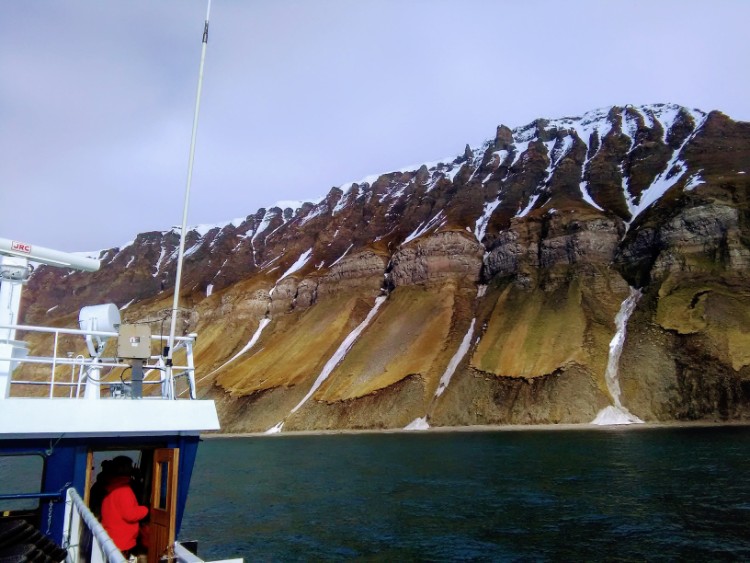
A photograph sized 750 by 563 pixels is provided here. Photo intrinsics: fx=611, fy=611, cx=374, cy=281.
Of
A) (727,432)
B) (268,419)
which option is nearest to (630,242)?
(727,432)

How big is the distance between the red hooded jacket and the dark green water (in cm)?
1303

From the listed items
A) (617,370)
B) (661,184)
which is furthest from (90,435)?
(661,184)

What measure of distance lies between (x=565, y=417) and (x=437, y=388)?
65.5 feet

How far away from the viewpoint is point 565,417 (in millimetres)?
76750

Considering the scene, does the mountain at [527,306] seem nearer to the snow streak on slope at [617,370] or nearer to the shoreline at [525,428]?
the snow streak on slope at [617,370]

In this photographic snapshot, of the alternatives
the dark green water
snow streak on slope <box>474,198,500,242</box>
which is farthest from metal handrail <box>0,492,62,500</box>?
snow streak on slope <box>474,198,500,242</box>

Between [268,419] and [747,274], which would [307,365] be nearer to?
[268,419]

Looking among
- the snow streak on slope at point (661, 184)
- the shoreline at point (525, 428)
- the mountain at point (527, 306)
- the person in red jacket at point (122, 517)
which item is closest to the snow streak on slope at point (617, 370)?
the mountain at point (527, 306)

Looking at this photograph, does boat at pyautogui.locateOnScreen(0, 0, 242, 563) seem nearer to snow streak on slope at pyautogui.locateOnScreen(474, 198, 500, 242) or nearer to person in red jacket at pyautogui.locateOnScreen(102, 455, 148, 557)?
person in red jacket at pyautogui.locateOnScreen(102, 455, 148, 557)

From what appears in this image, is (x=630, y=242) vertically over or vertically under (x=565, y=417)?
over

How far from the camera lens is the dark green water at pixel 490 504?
21.8 meters

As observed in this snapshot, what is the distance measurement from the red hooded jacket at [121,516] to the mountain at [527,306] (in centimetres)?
7325

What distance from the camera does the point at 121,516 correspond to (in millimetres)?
9867

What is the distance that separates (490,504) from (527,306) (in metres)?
73.1
